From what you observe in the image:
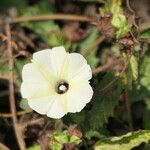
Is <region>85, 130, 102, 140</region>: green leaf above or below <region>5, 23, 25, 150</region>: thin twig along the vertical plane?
below

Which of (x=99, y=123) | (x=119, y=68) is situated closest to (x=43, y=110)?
(x=99, y=123)

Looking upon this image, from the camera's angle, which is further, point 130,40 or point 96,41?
point 96,41

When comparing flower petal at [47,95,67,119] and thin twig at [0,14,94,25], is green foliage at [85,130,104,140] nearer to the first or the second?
flower petal at [47,95,67,119]

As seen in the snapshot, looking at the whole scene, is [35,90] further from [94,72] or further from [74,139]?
[94,72]

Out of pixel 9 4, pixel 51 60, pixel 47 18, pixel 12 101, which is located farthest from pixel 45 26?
pixel 51 60

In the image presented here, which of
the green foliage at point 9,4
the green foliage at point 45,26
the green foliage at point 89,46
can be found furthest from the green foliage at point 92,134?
the green foliage at point 9,4

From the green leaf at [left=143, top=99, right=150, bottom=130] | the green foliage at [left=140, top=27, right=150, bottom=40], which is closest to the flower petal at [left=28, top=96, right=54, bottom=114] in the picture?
the green foliage at [left=140, top=27, right=150, bottom=40]

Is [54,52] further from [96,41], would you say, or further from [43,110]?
[96,41]
